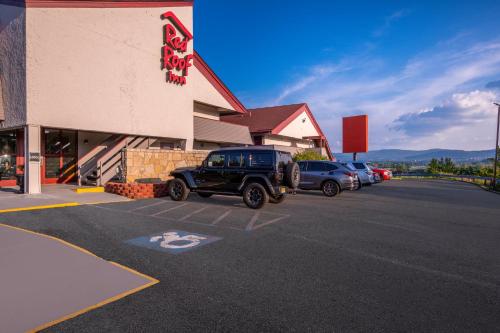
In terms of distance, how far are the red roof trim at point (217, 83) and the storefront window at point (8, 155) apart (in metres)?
12.1

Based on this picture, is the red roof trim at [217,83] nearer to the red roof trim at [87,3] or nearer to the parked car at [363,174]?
the red roof trim at [87,3]

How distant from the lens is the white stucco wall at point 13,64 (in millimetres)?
11695

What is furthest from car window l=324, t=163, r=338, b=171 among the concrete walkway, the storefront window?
the storefront window

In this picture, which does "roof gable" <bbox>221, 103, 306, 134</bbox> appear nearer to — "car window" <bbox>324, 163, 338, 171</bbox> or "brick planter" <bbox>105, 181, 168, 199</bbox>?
"car window" <bbox>324, 163, 338, 171</bbox>

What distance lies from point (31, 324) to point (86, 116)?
12.6 metres

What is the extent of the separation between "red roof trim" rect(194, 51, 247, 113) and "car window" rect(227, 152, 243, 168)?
13016 millimetres

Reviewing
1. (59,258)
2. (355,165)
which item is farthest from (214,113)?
(59,258)

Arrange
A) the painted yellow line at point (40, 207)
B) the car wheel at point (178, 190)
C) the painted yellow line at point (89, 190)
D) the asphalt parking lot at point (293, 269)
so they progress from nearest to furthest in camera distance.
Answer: the asphalt parking lot at point (293, 269)
the painted yellow line at point (40, 207)
the car wheel at point (178, 190)
the painted yellow line at point (89, 190)

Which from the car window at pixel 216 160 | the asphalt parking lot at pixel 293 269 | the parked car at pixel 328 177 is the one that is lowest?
the asphalt parking lot at pixel 293 269

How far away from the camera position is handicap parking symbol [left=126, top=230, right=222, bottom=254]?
547cm

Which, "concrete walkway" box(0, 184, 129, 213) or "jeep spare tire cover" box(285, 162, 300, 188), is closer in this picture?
"concrete walkway" box(0, 184, 129, 213)

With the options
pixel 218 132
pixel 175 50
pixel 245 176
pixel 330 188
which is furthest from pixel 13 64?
pixel 330 188

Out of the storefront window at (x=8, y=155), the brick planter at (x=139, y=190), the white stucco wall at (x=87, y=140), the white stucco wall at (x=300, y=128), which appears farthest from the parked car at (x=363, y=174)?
the storefront window at (x=8, y=155)

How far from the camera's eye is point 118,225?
284 inches
